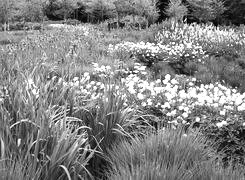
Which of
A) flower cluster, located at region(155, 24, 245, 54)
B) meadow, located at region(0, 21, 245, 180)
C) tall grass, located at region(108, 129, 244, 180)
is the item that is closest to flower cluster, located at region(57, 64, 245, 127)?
meadow, located at region(0, 21, 245, 180)

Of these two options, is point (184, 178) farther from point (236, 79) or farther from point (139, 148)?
point (236, 79)

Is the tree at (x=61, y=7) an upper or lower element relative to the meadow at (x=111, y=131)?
upper

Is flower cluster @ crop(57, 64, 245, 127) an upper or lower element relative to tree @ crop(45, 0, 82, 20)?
lower

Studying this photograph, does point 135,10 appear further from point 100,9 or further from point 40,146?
point 40,146

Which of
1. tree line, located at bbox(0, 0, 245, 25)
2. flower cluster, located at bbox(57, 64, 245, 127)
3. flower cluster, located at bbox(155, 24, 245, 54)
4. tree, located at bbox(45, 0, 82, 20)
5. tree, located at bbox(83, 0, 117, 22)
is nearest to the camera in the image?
flower cluster, located at bbox(57, 64, 245, 127)

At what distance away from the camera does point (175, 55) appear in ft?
32.0

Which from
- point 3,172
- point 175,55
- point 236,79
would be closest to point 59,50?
point 175,55

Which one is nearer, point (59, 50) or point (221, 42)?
point (59, 50)

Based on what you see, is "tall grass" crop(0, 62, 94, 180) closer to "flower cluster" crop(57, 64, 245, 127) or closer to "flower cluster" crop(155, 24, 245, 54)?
"flower cluster" crop(57, 64, 245, 127)

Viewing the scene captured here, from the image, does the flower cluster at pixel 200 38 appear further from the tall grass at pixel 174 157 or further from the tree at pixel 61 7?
the tree at pixel 61 7

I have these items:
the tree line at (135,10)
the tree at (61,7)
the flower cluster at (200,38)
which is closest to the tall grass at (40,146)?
the flower cluster at (200,38)

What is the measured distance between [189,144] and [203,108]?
1.65 m

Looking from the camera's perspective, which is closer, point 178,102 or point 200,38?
point 178,102

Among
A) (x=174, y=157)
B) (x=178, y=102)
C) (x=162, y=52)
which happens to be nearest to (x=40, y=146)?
(x=174, y=157)
